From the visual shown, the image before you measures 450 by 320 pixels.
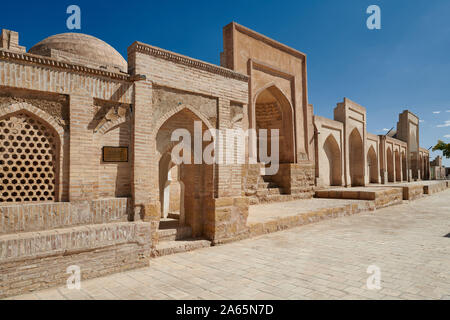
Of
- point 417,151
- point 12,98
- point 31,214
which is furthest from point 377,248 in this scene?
point 417,151

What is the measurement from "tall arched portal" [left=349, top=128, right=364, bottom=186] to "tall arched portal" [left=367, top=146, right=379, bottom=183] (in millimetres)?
3288

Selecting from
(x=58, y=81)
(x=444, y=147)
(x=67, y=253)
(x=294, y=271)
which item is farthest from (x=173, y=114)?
(x=444, y=147)

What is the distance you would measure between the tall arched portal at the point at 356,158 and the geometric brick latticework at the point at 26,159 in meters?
18.8

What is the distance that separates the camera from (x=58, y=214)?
418 centimetres

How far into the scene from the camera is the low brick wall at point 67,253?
356cm

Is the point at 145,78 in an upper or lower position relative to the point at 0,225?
upper

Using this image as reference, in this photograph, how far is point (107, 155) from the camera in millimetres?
4680

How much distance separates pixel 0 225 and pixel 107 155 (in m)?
1.57

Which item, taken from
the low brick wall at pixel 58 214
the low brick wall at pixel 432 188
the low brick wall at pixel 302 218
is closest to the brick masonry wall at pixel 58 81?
the low brick wall at pixel 58 214

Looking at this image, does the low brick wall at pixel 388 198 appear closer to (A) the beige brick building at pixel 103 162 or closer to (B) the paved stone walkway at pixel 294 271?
(B) the paved stone walkway at pixel 294 271

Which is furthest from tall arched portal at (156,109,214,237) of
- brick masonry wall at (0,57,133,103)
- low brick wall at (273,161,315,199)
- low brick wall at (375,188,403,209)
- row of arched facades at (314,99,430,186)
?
row of arched facades at (314,99,430,186)

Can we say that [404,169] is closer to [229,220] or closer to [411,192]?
[411,192]

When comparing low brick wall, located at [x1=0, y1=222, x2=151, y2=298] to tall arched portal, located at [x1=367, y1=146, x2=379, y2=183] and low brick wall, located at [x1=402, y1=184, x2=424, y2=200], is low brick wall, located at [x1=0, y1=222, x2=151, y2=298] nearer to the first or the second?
low brick wall, located at [x1=402, y1=184, x2=424, y2=200]

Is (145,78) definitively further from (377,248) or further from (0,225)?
(377,248)
